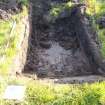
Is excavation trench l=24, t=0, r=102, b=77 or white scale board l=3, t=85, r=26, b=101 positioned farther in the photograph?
excavation trench l=24, t=0, r=102, b=77

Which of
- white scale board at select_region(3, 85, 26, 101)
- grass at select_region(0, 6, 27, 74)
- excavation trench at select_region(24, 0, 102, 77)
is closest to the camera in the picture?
white scale board at select_region(3, 85, 26, 101)

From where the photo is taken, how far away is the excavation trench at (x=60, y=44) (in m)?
17.8

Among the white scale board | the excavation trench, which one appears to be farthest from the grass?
the white scale board

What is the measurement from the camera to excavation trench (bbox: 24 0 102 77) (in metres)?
17.8

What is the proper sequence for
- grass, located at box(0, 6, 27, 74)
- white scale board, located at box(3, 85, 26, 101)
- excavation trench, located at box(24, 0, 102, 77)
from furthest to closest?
excavation trench, located at box(24, 0, 102, 77), grass, located at box(0, 6, 27, 74), white scale board, located at box(3, 85, 26, 101)

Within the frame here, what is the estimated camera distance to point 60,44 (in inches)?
823

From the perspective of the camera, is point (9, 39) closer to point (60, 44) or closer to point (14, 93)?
point (60, 44)

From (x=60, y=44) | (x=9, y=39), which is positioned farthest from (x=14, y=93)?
Result: (x=60, y=44)

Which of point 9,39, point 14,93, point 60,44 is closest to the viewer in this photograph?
point 14,93

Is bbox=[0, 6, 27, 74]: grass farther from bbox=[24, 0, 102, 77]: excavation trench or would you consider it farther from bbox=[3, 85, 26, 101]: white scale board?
bbox=[3, 85, 26, 101]: white scale board

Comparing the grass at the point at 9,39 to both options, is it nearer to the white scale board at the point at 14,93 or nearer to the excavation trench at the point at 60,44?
the excavation trench at the point at 60,44

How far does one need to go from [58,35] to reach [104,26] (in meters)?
3.76

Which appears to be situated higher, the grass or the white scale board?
the grass

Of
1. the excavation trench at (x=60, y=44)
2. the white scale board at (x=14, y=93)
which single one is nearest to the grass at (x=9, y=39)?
the excavation trench at (x=60, y=44)
